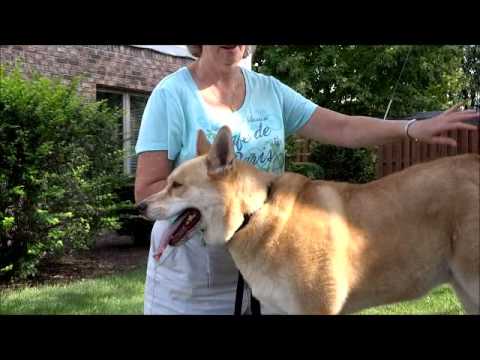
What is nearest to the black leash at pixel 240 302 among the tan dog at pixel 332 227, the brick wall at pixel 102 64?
the tan dog at pixel 332 227

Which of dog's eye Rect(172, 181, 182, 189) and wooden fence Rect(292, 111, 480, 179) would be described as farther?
dog's eye Rect(172, 181, 182, 189)


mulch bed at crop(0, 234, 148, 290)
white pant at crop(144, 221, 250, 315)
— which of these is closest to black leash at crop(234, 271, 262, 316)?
white pant at crop(144, 221, 250, 315)

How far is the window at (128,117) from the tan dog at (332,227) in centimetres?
567

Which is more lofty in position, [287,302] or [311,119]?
[311,119]

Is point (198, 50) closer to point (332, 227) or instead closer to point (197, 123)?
point (197, 123)

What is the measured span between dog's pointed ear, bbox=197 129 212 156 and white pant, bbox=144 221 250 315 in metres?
0.42

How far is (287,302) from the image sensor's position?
84.5 inches

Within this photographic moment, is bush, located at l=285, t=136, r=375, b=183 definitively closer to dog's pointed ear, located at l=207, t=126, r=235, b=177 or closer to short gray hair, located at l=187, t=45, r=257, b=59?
short gray hair, located at l=187, t=45, r=257, b=59

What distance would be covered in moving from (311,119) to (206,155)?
66 cm

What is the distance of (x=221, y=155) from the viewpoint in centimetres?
227

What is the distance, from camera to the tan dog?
203cm
